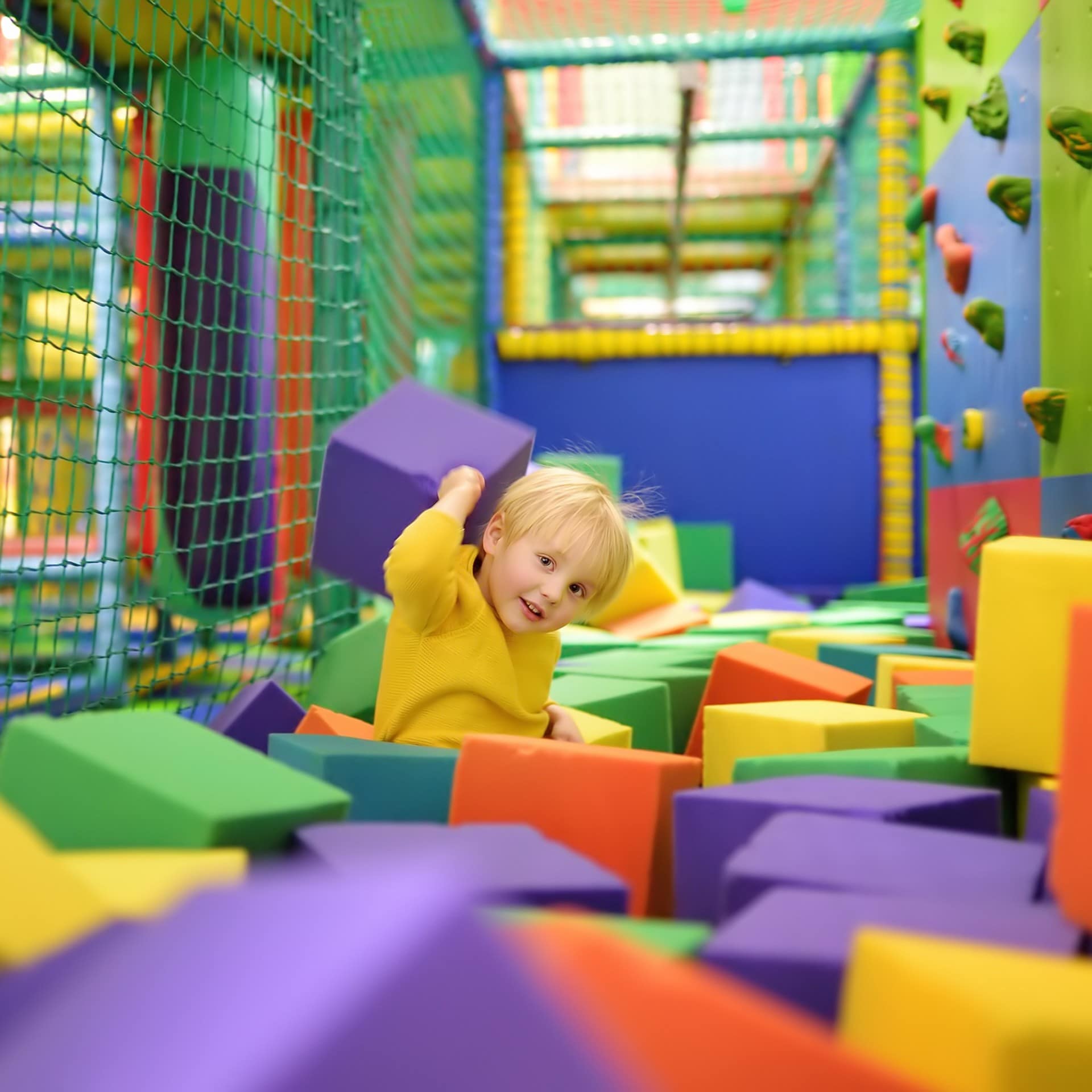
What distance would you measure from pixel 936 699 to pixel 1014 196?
2.28 ft

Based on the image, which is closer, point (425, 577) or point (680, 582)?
point (425, 577)

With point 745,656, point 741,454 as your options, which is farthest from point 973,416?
point 741,454

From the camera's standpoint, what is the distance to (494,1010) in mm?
354

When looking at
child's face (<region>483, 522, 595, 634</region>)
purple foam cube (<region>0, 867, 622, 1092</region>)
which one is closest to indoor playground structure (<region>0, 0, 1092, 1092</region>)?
purple foam cube (<region>0, 867, 622, 1092</region>)

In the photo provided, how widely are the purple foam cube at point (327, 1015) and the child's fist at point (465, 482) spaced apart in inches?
36.1

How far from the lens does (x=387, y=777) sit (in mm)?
1016

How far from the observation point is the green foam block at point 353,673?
5.20 feet

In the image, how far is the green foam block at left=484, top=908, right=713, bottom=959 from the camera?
1.77ft

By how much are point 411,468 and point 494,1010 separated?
0.99m

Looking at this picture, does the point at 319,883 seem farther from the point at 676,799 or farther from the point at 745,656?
the point at 745,656

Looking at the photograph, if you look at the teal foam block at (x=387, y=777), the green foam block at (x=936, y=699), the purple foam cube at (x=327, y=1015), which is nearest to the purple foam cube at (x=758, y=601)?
the green foam block at (x=936, y=699)

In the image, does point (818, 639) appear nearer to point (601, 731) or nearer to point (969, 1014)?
point (601, 731)

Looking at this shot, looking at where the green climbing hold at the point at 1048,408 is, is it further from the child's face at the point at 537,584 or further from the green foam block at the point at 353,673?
the green foam block at the point at 353,673

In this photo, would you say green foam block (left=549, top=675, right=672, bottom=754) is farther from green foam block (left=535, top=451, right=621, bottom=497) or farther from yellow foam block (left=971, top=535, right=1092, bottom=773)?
green foam block (left=535, top=451, right=621, bottom=497)
